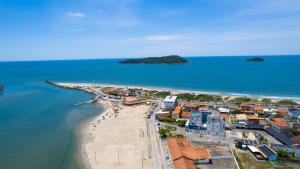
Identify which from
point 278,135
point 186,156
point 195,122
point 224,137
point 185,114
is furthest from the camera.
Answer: point 185,114

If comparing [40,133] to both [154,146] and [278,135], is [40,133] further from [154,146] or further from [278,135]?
[278,135]

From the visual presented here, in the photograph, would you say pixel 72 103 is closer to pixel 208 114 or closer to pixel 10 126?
pixel 10 126

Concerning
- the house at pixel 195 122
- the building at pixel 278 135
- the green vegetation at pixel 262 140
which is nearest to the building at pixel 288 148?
the building at pixel 278 135

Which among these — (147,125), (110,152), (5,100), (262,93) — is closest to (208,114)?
(147,125)

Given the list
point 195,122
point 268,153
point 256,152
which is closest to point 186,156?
point 256,152

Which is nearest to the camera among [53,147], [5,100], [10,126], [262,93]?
[53,147]

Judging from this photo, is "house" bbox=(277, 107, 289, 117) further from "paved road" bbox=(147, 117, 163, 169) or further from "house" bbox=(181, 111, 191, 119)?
"paved road" bbox=(147, 117, 163, 169)

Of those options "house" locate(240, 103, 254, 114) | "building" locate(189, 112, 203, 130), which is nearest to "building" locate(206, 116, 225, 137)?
"building" locate(189, 112, 203, 130)
